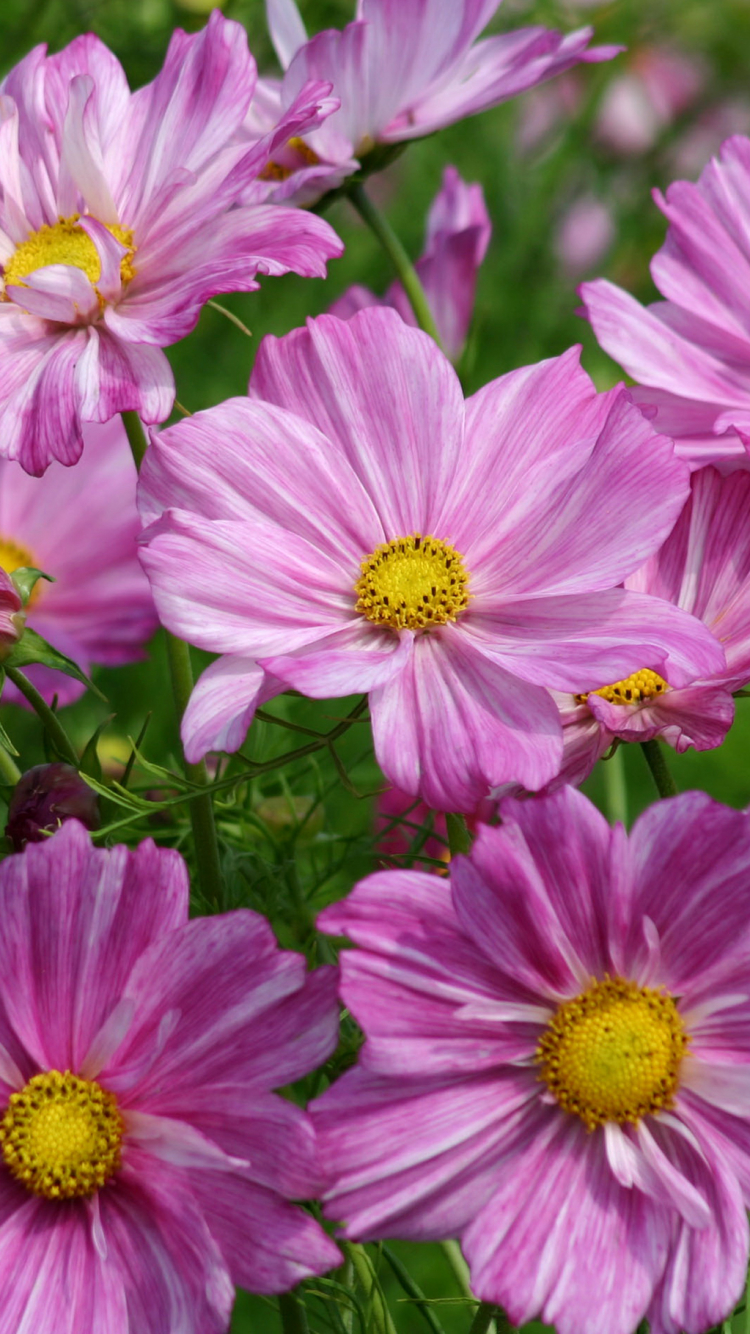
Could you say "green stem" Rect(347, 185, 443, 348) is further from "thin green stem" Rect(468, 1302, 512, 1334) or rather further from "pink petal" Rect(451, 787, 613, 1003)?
"thin green stem" Rect(468, 1302, 512, 1334)

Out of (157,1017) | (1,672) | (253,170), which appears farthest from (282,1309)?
(253,170)

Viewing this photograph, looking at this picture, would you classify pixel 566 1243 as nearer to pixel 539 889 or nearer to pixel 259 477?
pixel 539 889

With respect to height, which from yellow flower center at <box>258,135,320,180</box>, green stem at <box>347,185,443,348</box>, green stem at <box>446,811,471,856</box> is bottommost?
green stem at <box>446,811,471,856</box>

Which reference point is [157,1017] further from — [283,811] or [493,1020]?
[283,811]

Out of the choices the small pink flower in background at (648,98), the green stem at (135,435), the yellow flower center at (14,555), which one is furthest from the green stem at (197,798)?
Answer: the small pink flower in background at (648,98)

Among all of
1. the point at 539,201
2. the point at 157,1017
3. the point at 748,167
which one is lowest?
the point at 157,1017

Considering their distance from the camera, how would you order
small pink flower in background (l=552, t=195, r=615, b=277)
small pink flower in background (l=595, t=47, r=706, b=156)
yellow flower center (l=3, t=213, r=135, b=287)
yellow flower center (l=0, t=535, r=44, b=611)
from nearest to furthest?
yellow flower center (l=3, t=213, r=135, b=287), yellow flower center (l=0, t=535, r=44, b=611), small pink flower in background (l=552, t=195, r=615, b=277), small pink flower in background (l=595, t=47, r=706, b=156)

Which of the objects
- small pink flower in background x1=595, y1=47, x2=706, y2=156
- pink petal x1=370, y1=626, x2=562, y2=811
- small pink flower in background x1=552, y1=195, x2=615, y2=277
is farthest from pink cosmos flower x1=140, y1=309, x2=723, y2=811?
small pink flower in background x1=595, y1=47, x2=706, y2=156

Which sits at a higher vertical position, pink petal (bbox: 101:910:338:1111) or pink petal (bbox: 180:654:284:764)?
pink petal (bbox: 180:654:284:764)
